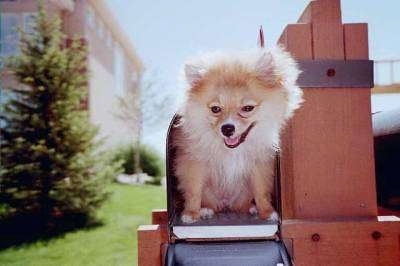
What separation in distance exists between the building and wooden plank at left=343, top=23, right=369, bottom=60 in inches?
403

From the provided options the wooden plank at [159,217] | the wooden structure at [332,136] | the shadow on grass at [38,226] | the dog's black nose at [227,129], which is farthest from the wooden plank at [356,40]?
the shadow on grass at [38,226]

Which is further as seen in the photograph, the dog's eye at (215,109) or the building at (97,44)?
the building at (97,44)

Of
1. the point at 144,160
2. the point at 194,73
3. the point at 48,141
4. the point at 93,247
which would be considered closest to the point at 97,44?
the point at 144,160

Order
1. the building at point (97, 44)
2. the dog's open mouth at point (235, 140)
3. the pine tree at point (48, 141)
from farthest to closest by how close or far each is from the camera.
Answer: the building at point (97, 44) → the pine tree at point (48, 141) → the dog's open mouth at point (235, 140)

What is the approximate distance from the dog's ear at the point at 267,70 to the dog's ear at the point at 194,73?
286 mm

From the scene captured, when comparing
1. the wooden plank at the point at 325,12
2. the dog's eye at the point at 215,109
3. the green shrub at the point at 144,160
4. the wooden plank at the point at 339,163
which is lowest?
the green shrub at the point at 144,160

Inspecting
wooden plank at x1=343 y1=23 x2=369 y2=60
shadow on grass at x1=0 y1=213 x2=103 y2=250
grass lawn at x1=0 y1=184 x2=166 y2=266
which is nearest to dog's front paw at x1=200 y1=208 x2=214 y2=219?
wooden plank at x1=343 y1=23 x2=369 y2=60

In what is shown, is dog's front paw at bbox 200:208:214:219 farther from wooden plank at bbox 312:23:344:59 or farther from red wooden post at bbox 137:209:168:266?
wooden plank at bbox 312:23:344:59

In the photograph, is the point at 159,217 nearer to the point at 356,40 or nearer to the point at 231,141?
the point at 231,141

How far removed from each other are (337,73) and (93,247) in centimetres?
655

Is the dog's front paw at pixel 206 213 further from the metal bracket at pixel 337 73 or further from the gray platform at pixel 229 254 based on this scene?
the metal bracket at pixel 337 73

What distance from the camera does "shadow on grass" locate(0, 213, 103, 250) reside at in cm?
795

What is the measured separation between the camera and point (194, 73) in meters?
2.05

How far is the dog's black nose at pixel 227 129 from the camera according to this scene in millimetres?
1798
